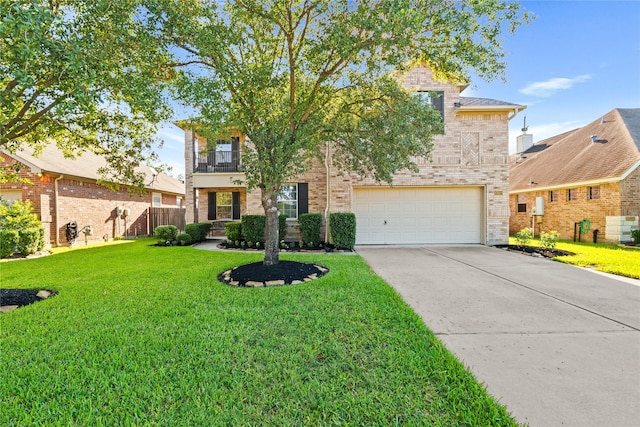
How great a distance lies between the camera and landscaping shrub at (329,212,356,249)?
9695mm

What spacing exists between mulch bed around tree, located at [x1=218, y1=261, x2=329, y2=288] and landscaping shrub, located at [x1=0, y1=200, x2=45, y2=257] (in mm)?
8283

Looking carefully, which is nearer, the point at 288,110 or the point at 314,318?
the point at 314,318

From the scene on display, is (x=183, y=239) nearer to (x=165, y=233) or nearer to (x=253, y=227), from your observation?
(x=165, y=233)

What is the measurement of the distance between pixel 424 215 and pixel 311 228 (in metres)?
4.60

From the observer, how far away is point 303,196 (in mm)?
11305

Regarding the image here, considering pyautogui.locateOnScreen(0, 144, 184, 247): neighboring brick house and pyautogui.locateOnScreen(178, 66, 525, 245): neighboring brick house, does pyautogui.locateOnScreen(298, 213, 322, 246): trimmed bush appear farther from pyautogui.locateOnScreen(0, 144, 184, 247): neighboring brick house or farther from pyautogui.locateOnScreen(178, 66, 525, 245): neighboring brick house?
pyautogui.locateOnScreen(0, 144, 184, 247): neighboring brick house

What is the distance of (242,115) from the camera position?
5.23 meters

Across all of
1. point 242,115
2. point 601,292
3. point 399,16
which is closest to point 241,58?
point 242,115

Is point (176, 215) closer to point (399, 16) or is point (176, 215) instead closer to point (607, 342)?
point (399, 16)

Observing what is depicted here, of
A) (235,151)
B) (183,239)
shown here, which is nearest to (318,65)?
(235,151)

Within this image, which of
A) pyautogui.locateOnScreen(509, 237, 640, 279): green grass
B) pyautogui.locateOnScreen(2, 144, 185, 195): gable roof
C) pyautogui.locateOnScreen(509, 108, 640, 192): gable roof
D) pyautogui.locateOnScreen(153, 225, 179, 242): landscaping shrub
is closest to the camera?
pyautogui.locateOnScreen(509, 237, 640, 279): green grass

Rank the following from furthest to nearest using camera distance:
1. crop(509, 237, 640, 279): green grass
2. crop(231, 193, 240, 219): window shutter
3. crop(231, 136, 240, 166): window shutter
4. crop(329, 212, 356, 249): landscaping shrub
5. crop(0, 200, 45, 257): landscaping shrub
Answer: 1. crop(231, 193, 240, 219): window shutter
2. crop(231, 136, 240, 166): window shutter
3. crop(329, 212, 356, 249): landscaping shrub
4. crop(0, 200, 45, 257): landscaping shrub
5. crop(509, 237, 640, 279): green grass

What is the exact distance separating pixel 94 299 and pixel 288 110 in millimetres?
4967

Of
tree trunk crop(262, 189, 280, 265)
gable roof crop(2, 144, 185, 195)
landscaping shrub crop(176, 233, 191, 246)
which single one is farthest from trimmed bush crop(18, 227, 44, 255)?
tree trunk crop(262, 189, 280, 265)
